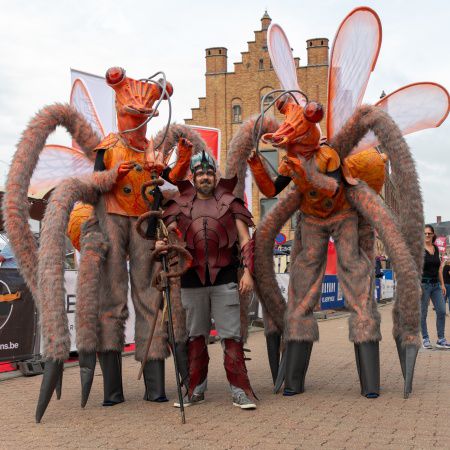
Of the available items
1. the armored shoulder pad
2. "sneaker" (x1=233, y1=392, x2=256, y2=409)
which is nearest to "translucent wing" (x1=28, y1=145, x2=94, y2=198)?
the armored shoulder pad

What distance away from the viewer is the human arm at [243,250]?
15.7 ft

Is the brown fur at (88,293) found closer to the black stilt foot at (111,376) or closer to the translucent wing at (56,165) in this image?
the black stilt foot at (111,376)

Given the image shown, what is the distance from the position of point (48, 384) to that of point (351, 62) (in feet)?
10.8

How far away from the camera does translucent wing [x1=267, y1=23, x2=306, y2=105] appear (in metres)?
5.48

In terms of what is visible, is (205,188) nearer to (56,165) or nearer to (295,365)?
(295,365)

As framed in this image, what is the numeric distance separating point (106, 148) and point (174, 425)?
2.13 metres

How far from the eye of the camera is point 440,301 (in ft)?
28.5

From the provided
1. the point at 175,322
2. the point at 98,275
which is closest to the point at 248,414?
the point at 175,322

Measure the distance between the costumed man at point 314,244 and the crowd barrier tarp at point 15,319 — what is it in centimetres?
299

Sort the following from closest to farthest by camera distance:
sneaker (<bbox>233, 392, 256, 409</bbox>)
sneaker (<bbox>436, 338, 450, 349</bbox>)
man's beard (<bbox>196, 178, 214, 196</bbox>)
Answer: sneaker (<bbox>233, 392, 256, 409</bbox>) < man's beard (<bbox>196, 178, 214, 196</bbox>) < sneaker (<bbox>436, 338, 450, 349</bbox>)

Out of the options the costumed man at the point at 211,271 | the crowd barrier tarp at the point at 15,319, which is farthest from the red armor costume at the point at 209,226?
the crowd barrier tarp at the point at 15,319

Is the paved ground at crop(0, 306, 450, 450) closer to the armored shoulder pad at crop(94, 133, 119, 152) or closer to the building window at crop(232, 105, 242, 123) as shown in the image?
the armored shoulder pad at crop(94, 133, 119, 152)

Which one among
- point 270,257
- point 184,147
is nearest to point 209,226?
point 184,147

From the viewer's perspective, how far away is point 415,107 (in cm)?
544
